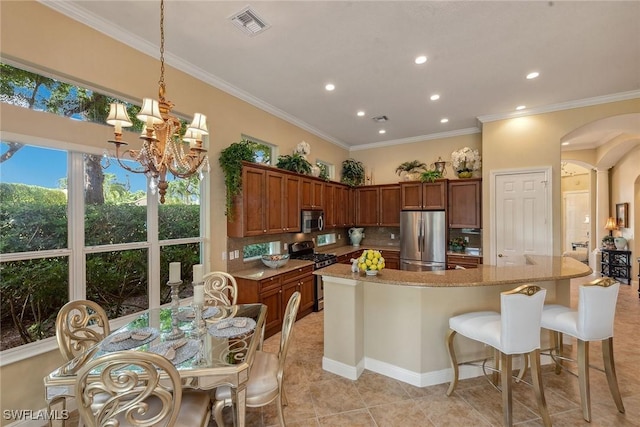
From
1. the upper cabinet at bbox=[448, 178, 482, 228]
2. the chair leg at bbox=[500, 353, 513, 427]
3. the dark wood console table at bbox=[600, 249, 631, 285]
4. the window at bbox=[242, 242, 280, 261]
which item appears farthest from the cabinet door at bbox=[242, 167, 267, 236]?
the dark wood console table at bbox=[600, 249, 631, 285]

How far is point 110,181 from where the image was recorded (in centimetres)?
266

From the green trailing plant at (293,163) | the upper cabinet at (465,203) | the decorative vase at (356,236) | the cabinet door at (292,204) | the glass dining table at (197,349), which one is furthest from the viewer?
the decorative vase at (356,236)

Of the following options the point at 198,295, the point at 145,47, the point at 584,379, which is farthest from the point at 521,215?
the point at 145,47

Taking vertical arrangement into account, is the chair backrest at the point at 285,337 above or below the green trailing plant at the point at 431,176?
below

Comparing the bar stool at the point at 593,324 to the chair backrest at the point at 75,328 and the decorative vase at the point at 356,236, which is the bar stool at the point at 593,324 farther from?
the decorative vase at the point at 356,236

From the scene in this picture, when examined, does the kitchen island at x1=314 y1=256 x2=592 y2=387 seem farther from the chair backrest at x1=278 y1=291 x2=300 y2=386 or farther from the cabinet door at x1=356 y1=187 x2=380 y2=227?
the cabinet door at x1=356 y1=187 x2=380 y2=227

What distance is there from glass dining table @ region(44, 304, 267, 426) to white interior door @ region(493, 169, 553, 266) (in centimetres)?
423

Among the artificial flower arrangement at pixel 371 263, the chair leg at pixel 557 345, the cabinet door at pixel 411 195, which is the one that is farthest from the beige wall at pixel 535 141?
the artificial flower arrangement at pixel 371 263

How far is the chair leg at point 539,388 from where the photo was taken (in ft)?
6.54

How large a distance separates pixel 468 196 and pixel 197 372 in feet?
17.5

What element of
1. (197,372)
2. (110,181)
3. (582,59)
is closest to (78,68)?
(110,181)

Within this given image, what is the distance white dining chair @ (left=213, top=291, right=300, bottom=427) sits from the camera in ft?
5.90

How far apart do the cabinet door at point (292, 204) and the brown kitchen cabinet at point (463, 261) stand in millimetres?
3058

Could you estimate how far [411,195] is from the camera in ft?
18.9
